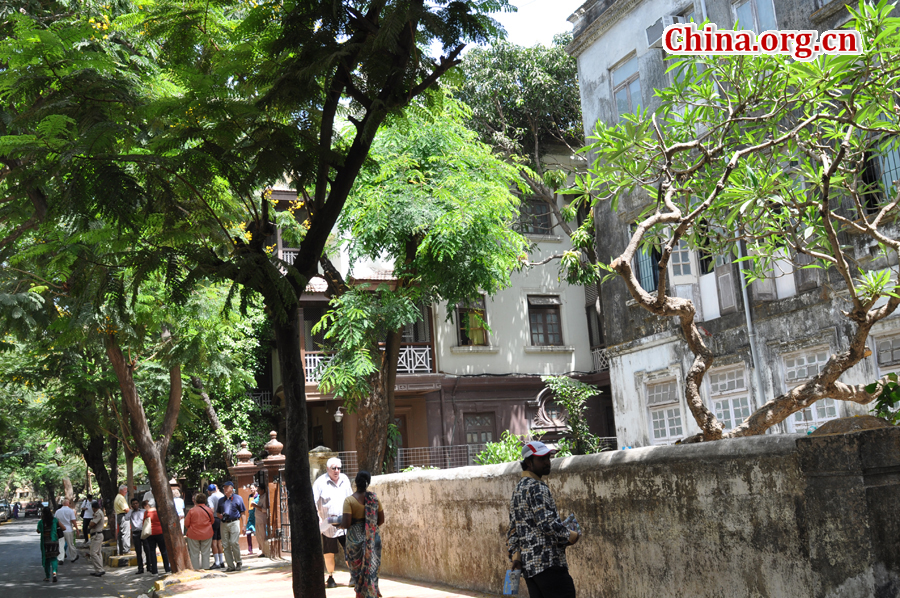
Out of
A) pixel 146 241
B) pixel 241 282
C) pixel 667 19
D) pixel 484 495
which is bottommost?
pixel 484 495

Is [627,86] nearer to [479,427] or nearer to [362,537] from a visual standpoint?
[479,427]

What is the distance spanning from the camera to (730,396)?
55.6ft

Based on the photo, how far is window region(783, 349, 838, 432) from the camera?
14.8m

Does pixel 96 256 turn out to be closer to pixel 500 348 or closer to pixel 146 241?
pixel 146 241

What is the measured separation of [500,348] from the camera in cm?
2739

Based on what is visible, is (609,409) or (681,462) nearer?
(681,462)

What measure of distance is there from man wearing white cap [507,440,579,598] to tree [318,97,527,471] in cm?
1032

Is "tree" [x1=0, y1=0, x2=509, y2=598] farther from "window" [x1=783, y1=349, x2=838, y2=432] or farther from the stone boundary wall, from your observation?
"window" [x1=783, y1=349, x2=838, y2=432]

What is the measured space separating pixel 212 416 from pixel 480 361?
8.66 m

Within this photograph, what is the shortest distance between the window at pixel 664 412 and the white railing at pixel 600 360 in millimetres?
8558

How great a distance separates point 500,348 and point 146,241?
20.0 m

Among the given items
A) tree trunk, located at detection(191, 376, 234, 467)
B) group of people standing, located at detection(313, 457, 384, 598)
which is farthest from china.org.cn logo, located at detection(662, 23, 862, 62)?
tree trunk, located at detection(191, 376, 234, 467)

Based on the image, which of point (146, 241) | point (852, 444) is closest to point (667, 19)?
point (146, 241)

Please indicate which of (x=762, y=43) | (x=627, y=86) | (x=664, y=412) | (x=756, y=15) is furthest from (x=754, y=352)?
(x=762, y=43)
